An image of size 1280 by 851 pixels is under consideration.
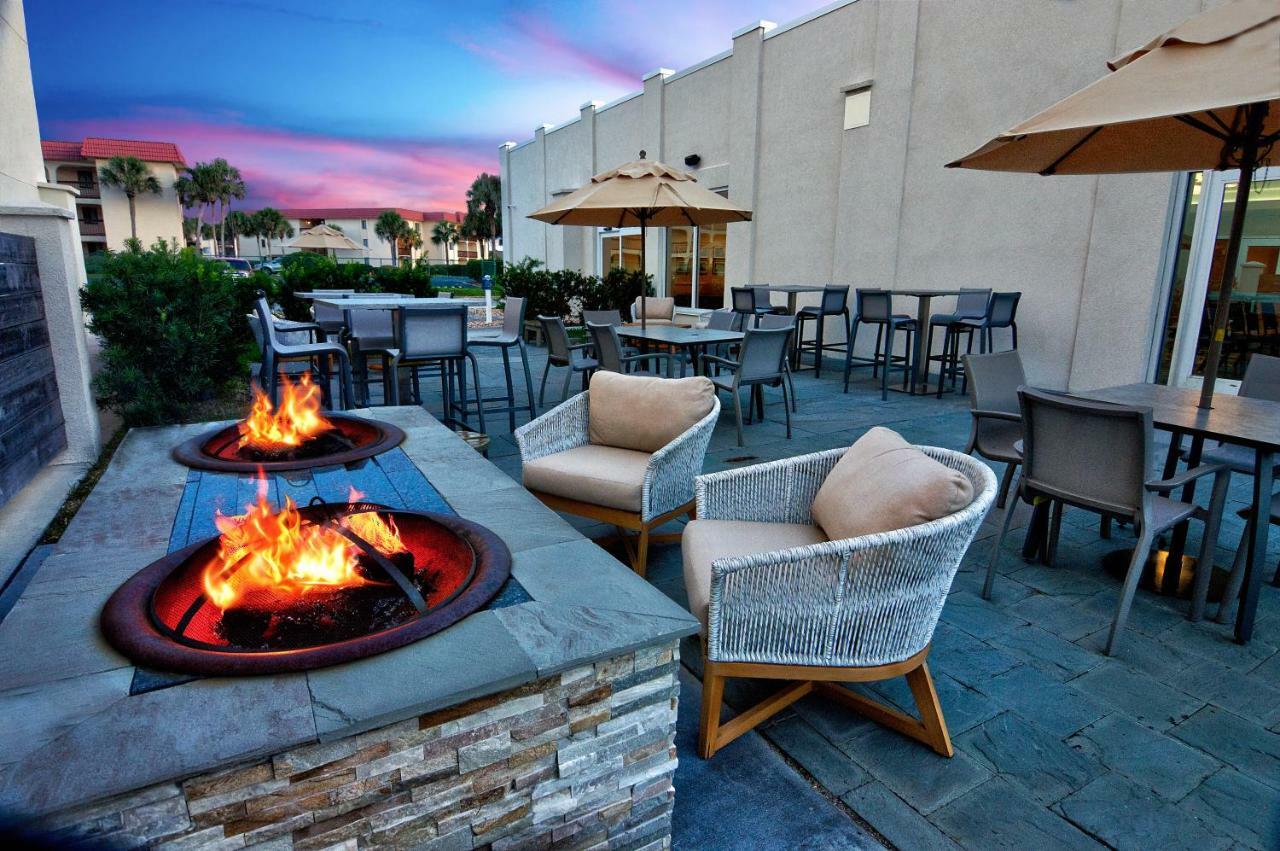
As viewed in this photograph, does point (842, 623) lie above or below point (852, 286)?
below

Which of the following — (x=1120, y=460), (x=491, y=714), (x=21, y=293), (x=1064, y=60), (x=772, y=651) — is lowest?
(x=772, y=651)

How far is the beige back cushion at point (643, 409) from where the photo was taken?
9.87 feet

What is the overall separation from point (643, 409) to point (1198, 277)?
5783 mm

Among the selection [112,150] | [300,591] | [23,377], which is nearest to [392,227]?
[112,150]

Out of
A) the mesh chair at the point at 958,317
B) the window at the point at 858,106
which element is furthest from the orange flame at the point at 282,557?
the window at the point at 858,106

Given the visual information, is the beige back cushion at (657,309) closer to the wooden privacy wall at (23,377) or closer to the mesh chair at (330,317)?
the mesh chair at (330,317)

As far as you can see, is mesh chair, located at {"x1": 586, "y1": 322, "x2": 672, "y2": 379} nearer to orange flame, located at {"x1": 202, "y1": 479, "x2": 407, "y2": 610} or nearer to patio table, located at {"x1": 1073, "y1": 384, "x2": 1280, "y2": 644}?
patio table, located at {"x1": 1073, "y1": 384, "x2": 1280, "y2": 644}

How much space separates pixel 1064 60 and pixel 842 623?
7.16m

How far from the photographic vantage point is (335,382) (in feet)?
24.2

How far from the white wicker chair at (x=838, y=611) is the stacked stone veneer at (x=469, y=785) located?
1.02ft

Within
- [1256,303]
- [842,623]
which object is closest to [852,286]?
[1256,303]

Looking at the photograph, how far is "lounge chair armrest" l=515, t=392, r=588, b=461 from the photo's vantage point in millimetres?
2994

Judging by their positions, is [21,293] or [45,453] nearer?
[21,293]

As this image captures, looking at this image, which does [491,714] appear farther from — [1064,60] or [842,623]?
[1064,60]
